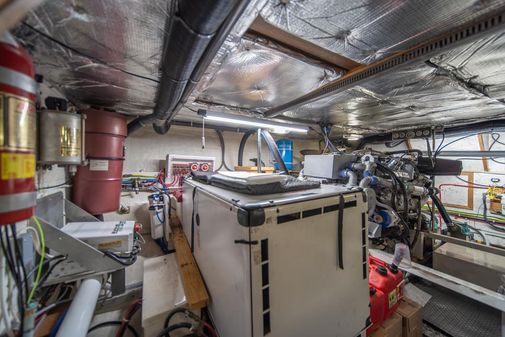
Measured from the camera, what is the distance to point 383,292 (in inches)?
46.0

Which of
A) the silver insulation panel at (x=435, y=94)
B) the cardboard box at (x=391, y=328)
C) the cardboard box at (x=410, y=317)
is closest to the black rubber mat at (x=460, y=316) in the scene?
the cardboard box at (x=410, y=317)

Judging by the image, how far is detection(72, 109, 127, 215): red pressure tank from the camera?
5.41 ft

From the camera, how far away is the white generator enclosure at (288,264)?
0.65 meters

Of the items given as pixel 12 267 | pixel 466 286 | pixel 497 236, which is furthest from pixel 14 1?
pixel 497 236

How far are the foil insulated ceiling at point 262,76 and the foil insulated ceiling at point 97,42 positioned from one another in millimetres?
380

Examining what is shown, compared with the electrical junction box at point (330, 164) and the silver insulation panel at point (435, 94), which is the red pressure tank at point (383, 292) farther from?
the silver insulation panel at point (435, 94)

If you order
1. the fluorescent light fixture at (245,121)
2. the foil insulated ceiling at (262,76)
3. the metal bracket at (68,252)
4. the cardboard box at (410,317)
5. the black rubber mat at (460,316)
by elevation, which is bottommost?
the black rubber mat at (460,316)

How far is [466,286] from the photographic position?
149cm

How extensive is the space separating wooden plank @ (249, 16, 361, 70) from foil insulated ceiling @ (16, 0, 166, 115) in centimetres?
43

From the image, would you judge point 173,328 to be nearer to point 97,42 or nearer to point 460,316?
point 97,42

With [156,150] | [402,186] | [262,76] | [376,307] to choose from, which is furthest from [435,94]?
[156,150]

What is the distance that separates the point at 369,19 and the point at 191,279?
5.61 ft

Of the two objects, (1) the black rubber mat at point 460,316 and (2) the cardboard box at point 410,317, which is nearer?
(2) the cardboard box at point 410,317

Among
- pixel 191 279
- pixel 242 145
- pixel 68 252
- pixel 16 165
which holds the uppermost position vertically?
pixel 242 145
